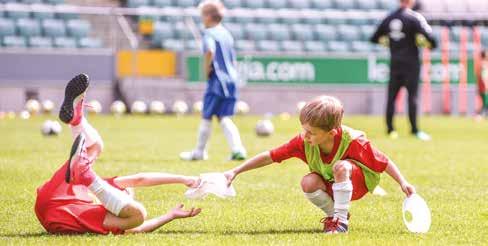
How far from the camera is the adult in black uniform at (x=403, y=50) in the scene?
16.3m

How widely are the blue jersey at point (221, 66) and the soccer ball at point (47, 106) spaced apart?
11.3 meters

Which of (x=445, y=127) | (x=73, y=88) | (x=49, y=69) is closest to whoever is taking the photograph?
(x=73, y=88)

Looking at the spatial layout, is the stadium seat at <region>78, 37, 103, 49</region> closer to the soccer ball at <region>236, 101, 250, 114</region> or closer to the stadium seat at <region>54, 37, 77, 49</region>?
the stadium seat at <region>54, 37, 77, 49</region>

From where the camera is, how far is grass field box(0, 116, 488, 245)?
19.7 feet

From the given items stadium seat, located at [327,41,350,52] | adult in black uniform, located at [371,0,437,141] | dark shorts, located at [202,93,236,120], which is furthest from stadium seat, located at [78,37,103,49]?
dark shorts, located at [202,93,236,120]

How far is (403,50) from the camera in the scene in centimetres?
1655

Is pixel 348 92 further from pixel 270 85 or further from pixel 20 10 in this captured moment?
pixel 20 10

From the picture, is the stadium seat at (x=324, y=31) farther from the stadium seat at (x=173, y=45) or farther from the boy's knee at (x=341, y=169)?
the boy's knee at (x=341, y=169)

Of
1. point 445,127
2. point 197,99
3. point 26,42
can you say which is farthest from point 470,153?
point 26,42

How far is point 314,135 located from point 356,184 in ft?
1.70

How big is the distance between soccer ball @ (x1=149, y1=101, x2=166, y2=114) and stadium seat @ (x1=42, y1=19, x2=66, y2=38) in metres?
2.49

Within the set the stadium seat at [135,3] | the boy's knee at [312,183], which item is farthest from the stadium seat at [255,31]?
the boy's knee at [312,183]

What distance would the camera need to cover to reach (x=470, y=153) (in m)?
13.3

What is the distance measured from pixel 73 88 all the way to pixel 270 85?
1891cm
